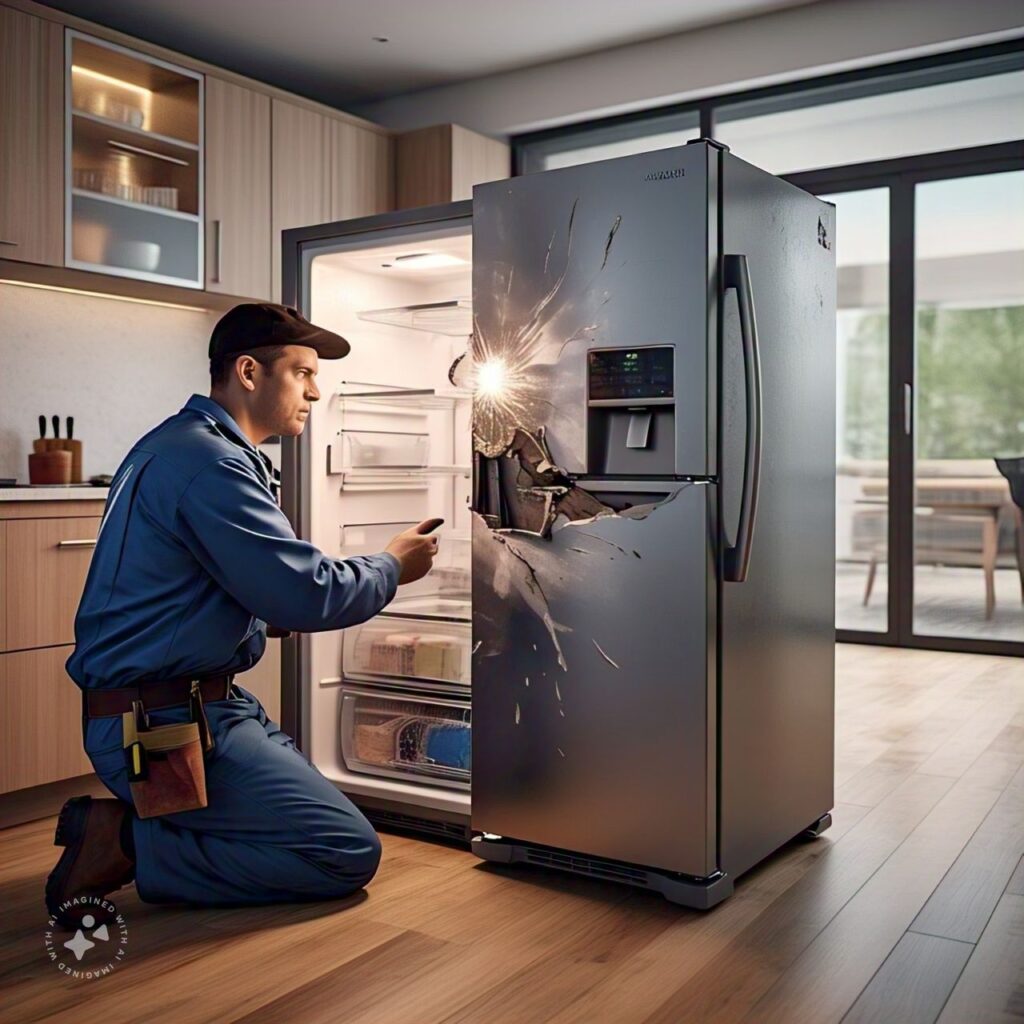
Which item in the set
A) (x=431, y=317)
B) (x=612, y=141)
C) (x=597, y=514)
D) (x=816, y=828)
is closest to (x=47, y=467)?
(x=431, y=317)

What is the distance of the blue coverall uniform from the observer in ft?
7.36

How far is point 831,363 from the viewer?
2795mm

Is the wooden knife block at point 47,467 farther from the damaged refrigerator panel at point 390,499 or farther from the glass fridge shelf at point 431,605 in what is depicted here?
the glass fridge shelf at point 431,605

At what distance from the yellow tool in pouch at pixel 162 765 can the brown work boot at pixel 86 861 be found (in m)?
0.11

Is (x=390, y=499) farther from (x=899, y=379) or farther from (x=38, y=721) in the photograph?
(x=899, y=379)

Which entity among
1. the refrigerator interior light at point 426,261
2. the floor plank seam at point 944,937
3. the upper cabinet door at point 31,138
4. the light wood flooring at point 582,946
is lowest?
the light wood flooring at point 582,946

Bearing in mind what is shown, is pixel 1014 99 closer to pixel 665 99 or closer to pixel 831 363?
pixel 665 99

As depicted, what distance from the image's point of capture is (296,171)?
486 centimetres

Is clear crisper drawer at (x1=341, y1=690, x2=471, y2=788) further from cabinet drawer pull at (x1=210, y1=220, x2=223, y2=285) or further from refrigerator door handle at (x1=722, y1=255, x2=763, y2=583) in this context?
cabinet drawer pull at (x1=210, y1=220, x2=223, y2=285)

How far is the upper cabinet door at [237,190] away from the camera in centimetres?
443

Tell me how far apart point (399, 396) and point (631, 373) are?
84 centimetres

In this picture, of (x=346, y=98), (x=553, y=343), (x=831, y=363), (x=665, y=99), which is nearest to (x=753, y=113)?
(x=665, y=99)

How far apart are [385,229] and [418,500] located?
2.69 ft

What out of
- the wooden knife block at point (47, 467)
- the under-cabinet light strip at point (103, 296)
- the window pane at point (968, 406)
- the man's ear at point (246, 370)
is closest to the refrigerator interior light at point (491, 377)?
the man's ear at point (246, 370)
